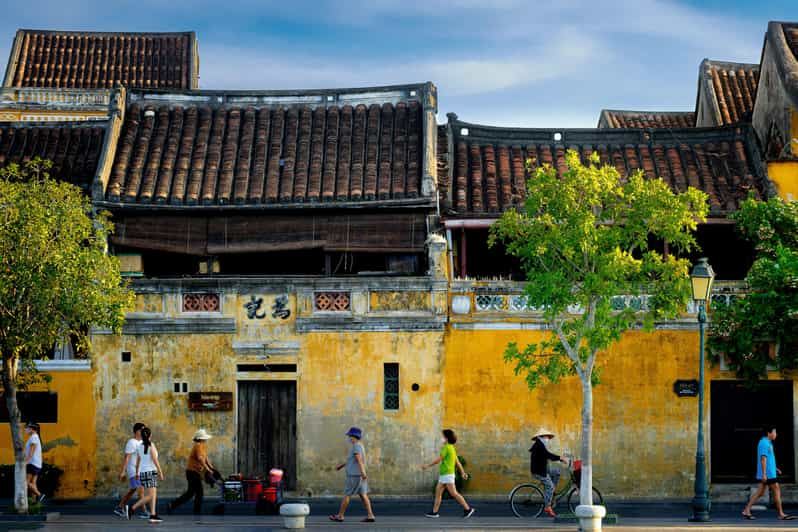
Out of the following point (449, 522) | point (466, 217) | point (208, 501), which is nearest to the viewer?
point (449, 522)

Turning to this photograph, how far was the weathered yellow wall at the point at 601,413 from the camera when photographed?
26.3 meters

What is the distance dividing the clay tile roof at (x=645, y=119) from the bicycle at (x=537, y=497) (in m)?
19.9

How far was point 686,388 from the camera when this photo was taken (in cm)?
2642

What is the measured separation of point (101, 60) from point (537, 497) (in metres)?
26.6

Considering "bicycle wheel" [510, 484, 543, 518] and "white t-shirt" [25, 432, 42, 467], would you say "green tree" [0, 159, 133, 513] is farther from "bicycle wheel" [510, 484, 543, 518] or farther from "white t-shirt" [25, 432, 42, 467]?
"bicycle wheel" [510, 484, 543, 518]

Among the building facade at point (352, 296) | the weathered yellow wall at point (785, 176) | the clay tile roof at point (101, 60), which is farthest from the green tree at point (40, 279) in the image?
the clay tile roof at point (101, 60)

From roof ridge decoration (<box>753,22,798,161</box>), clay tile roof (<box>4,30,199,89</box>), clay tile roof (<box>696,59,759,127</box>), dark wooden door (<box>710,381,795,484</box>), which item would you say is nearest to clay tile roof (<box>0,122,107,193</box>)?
clay tile roof (<box>4,30,199,89</box>)

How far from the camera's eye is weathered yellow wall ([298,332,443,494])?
2631 centimetres

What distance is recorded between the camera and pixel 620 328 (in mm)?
23547

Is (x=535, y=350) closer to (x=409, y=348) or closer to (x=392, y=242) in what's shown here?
(x=409, y=348)

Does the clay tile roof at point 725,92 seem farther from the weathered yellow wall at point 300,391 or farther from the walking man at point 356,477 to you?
the walking man at point 356,477

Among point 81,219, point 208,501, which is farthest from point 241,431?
point 81,219

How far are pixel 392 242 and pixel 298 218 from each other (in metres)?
2.19

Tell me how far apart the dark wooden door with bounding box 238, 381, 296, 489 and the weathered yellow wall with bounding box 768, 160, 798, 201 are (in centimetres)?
1200
